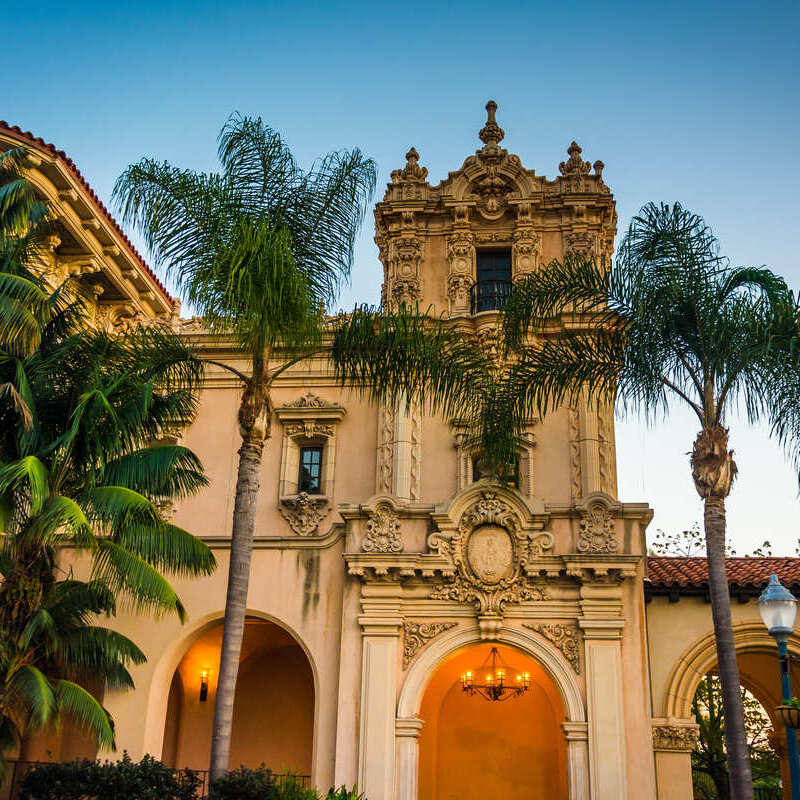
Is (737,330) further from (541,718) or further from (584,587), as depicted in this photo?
(541,718)

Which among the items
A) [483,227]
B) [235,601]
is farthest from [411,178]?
[235,601]

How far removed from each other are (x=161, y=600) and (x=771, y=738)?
50.4 ft

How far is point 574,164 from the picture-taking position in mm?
24688

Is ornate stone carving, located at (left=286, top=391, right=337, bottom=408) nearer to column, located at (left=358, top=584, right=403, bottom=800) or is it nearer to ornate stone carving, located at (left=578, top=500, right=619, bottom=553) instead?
column, located at (left=358, top=584, right=403, bottom=800)

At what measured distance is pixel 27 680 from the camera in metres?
13.6

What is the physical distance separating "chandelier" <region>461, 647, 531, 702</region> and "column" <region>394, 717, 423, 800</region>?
8.40 feet

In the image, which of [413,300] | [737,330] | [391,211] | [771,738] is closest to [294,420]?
[413,300]

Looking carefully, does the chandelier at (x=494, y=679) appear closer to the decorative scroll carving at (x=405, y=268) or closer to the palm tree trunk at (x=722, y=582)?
the palm tree trunk at (x=722, y=582)

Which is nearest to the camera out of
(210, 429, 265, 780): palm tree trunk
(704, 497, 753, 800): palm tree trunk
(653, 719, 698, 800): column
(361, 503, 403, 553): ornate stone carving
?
(704, 497, 753, 800): palm tree trunk

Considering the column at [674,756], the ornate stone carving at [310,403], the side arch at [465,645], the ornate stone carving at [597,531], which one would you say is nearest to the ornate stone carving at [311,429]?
the ornate stone carving at [310,403]

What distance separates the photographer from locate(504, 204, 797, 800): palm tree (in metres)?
13.9

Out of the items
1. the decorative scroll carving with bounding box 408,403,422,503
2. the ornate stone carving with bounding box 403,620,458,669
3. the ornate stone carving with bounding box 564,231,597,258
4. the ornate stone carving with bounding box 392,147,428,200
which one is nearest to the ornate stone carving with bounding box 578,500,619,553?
the ornate stone carving with bounding box 403,620,458,669

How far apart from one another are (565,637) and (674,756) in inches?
130

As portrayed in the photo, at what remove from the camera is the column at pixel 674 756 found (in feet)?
57.8
